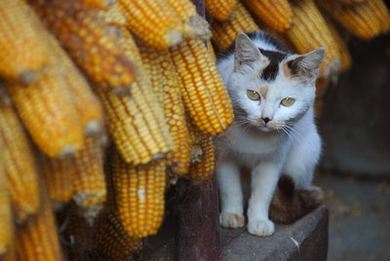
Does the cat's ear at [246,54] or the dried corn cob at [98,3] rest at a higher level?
the dried corn cob at [98,3]

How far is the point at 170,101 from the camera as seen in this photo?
2.20m

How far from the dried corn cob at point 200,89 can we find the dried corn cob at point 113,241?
46cm

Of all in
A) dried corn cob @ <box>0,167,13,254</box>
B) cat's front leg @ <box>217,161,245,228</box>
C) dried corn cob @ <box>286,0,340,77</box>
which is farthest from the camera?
dried corn cob @ <box>286,0,340,77</box>

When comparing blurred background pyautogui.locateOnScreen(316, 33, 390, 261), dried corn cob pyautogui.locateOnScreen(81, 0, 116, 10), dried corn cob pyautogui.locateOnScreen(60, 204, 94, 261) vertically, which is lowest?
blurred background pyautogui.locateOnScreen(316, 33, 390, 261)

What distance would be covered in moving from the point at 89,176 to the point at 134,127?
0.60 feet

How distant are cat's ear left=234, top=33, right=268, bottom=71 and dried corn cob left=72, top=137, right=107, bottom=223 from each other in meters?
0.96

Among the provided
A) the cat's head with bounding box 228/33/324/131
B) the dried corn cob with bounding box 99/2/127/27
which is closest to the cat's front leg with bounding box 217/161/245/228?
the cat's head with bounding box 228/33/324/131

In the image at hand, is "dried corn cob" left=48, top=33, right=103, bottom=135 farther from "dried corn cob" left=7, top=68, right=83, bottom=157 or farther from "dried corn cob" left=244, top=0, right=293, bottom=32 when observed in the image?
"dried corn cob" left=244, top=0, right=293, bottom=32

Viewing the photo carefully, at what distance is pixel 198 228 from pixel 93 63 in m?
0.85

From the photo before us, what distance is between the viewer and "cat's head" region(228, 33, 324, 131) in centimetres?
277

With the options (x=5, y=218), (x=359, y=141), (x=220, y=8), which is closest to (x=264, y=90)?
(x=220, y=8)

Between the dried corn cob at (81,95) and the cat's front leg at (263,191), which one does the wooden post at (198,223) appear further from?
the dried corn cob at (81,95)

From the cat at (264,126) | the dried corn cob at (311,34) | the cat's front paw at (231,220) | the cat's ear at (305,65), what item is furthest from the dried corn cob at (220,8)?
the cat's front paw at (231,220)

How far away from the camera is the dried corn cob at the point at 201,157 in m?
2.31
